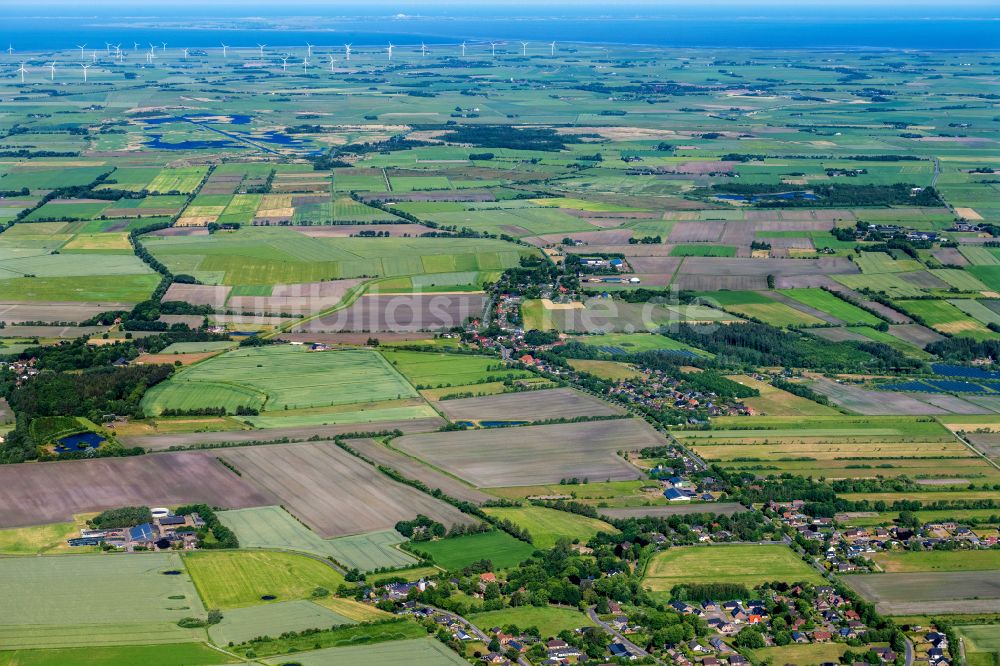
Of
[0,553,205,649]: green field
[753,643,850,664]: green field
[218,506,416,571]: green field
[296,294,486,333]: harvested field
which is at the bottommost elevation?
[753,643,850,664]: green field

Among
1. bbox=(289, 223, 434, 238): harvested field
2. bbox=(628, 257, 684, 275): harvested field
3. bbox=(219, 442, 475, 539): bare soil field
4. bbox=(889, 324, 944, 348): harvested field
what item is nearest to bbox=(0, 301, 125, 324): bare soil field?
bbox=(289, 223, 434, 238): harvested field

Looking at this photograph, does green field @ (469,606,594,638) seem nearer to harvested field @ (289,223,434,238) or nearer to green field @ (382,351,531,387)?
green field @ (382,351,531,387)

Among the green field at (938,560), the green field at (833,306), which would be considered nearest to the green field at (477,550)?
the green field at (938,560)

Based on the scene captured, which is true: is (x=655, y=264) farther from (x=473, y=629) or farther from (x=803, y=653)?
(x=473, y=629)

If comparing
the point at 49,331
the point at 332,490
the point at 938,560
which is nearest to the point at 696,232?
the point at 49,331

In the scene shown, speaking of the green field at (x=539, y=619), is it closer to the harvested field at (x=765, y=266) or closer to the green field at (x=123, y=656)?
the green field at (x=123, y=656)

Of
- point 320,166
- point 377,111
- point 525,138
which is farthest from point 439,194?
point 377,111
